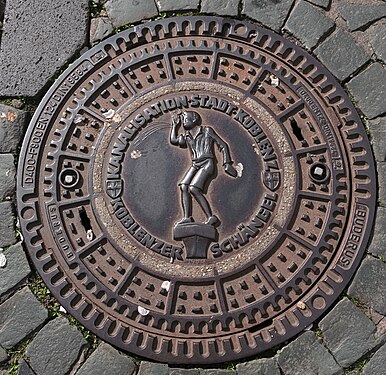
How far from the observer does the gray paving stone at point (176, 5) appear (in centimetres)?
310

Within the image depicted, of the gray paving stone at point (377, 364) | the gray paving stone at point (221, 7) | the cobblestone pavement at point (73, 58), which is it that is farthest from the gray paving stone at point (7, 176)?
the gray paving stone at point (377, 364)

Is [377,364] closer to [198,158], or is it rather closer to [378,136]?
[378,136]

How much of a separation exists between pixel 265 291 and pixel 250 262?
0.16 m

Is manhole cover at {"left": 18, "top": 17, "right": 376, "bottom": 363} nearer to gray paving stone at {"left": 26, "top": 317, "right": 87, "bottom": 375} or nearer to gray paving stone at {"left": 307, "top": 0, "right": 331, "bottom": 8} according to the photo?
gray paving stone at {"left": 26, "top": 317, "right": 87, "bottom": 375}

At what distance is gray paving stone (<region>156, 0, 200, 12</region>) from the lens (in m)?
3.10

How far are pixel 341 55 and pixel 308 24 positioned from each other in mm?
265

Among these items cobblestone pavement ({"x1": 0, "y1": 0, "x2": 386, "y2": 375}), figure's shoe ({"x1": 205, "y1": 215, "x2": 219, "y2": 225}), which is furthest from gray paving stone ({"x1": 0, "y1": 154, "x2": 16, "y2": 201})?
figure's shoe ({"x1": 205, "y1": 215, "x2": 219, "y2": 225})

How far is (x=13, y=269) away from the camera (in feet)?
8.97

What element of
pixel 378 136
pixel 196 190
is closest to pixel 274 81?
pixel 378 136

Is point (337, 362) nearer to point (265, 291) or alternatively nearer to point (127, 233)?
point (265, 291)

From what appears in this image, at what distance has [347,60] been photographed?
3.04m

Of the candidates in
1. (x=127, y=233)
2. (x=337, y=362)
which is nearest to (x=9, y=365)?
(x=127, y=233)

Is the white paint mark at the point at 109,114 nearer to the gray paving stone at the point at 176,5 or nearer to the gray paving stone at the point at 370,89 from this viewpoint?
the gray paving stone at the point at 176,5

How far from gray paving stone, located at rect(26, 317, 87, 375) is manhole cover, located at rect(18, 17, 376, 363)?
0.09 metres
